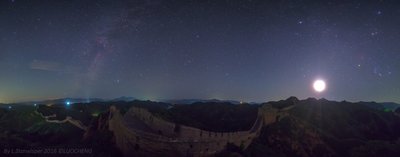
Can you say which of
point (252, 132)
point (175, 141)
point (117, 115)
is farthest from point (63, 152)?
point (252, 132)

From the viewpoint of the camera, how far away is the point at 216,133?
28.5 metres

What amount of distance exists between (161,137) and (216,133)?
22.9 ft

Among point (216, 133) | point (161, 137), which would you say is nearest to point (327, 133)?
point (216, 133)

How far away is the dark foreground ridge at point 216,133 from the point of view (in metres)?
26.8

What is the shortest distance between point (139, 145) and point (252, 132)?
748 inches

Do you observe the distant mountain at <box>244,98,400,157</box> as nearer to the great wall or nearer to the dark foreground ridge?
the dark foreground ridge

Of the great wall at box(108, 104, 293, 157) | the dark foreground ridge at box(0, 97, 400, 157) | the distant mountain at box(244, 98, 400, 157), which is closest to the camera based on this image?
the great wall at box(108, 104, 293, 157)

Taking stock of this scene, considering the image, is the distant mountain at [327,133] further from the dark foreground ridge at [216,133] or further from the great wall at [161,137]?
the great wall at [161,137]

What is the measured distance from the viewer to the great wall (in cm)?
2416

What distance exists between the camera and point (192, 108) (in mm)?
92188

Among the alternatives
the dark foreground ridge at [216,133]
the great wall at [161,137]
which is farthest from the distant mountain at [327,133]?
the great wall at [161,137]

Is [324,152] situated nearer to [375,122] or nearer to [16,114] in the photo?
[375,122]

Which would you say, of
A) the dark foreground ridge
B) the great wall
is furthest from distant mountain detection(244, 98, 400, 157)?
the great wall

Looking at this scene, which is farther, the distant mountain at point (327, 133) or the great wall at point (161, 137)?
the distant mountain at point (327, 133)
